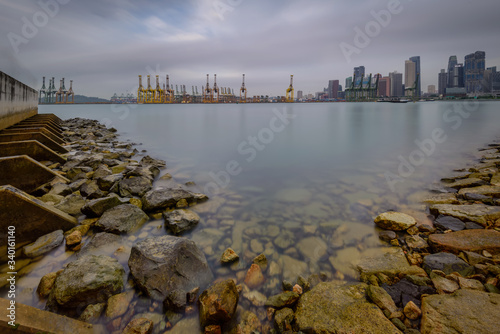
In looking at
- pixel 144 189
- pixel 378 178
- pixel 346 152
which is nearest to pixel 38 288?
pixel 144 189

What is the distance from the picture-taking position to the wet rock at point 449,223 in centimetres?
327

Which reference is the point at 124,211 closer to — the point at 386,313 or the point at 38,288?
the point at 38,288

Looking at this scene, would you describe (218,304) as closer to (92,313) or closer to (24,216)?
(92,313)

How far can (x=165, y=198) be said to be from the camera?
4062mm

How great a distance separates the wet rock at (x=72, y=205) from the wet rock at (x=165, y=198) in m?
0.90

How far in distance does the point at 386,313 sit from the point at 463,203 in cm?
321

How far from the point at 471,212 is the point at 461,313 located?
2405 mm

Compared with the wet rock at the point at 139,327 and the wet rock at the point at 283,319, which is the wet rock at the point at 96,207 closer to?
the wet rock at the point at 139,327

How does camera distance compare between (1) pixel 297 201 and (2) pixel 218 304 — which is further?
(1) pixel 297 201

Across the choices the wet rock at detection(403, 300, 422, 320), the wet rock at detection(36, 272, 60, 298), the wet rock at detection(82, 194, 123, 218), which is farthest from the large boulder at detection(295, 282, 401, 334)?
the wet rock at detection(82, 194, 123, 218)

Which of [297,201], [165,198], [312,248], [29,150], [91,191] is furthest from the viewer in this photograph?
[29,150]

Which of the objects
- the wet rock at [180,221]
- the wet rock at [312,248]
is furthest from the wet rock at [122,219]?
the wet rock at [312,248]

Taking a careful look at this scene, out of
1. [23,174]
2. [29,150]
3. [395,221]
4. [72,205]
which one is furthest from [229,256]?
[29,150]

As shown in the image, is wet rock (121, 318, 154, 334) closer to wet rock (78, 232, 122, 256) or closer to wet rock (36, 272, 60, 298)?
wet rock (36, 272, 60, 298)
